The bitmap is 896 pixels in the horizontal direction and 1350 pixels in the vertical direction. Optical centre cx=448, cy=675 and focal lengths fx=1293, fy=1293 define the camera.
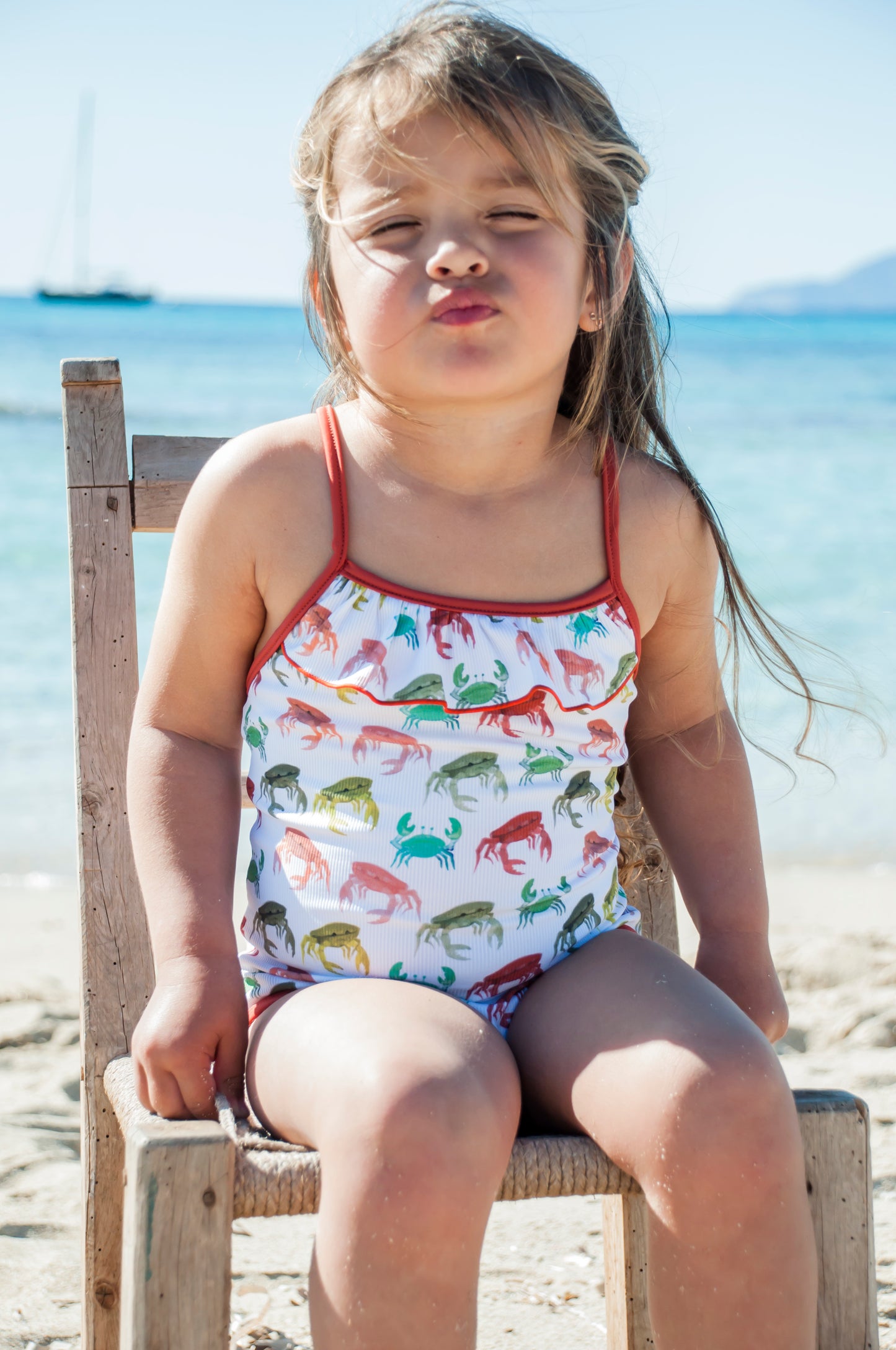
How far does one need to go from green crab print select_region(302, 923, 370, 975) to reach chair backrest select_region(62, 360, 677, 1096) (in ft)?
0.84

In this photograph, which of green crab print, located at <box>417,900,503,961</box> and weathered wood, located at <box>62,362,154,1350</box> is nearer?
green crab print, located at <box>417,900,503,961</box>

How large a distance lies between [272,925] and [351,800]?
15 cm

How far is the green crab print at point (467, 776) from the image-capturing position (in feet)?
4.23

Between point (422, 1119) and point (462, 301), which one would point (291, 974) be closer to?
point (422, 1119)

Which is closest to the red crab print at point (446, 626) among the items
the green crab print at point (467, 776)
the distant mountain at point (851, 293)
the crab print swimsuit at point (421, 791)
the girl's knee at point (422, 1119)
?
the crab print swimsuit at point (421, 791)

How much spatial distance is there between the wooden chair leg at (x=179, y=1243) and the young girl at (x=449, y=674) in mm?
105

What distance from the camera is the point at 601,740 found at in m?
1.39

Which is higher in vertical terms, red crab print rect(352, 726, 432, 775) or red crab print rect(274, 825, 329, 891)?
red crab print rect(352, 726, 432, 775)

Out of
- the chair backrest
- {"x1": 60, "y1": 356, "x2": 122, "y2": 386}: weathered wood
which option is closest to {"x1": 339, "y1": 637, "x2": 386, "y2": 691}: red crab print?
the chair backrest

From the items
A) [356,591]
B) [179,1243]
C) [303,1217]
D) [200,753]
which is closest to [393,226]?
[356,591]

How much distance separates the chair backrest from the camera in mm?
1400

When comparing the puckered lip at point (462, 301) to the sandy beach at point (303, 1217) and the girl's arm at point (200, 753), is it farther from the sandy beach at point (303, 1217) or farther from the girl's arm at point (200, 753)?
the sandy beach at point (303, 1217)

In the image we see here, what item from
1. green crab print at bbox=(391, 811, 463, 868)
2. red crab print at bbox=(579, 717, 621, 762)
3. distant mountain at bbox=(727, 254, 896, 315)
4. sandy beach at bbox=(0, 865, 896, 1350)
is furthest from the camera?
distant mountain at bbox=(727, 254, 896, 315)

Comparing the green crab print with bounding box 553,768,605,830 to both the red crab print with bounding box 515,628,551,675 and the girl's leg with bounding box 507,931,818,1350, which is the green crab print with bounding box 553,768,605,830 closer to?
the red crab print with bounding box 515,628,551,675
